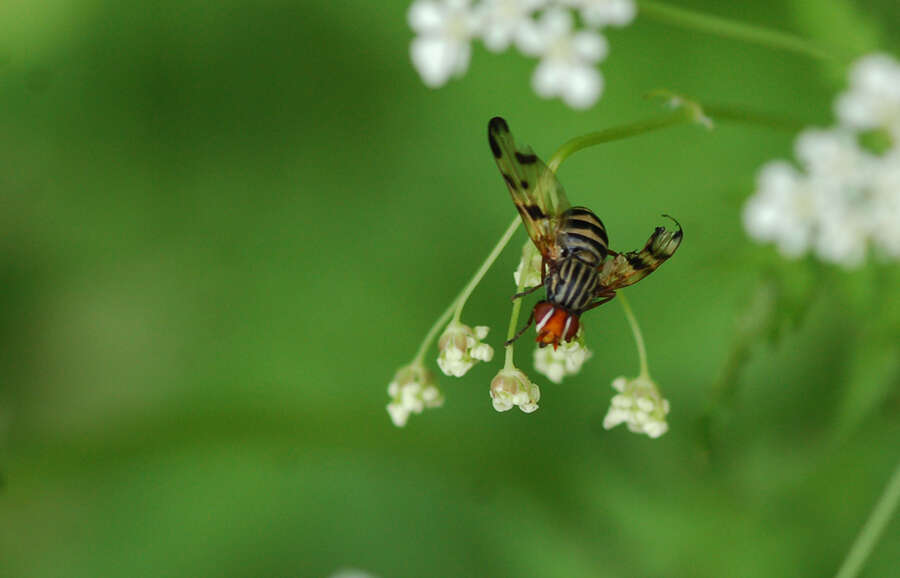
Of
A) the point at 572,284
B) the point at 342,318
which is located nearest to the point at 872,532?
the point at 572,284

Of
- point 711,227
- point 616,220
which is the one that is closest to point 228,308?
point 616,220

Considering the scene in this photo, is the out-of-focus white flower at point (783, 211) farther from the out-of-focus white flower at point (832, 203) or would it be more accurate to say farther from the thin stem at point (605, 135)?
the thin stem at point (605, 135)

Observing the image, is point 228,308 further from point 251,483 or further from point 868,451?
point 868,451

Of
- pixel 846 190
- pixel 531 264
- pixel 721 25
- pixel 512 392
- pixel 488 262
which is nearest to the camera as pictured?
pixel 488 262

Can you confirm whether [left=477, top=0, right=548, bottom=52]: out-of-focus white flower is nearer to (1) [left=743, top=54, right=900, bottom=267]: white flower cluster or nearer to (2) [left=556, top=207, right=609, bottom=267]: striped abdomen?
(2) [left=556, top=207, right=609, bottom=267]: striped abdomen

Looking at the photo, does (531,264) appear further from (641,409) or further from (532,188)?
(641,409)
